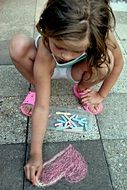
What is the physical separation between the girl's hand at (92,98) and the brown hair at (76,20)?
25.9 inches

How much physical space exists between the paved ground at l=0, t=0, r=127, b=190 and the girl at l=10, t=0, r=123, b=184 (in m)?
0.07

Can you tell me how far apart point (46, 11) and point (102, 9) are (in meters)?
0.23

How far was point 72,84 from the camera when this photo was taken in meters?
2.19

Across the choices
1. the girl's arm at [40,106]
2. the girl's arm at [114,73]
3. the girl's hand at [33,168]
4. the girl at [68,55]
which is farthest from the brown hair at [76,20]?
the girl's hand at [33,168]

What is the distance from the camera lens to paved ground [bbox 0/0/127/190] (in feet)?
5.07

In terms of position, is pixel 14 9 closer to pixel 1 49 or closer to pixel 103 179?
pixel 1 49

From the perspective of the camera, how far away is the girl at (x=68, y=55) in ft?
4.24

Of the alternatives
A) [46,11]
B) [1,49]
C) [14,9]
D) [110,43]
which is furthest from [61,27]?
[14,9]

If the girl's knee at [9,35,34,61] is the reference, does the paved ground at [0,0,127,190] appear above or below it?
below

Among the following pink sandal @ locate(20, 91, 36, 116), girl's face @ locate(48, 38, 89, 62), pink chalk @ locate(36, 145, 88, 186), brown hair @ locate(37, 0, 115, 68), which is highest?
brown hair @ locate(37, 0, 115, 68)

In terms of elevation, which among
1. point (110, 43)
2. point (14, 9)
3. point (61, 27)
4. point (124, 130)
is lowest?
point (14, 9)

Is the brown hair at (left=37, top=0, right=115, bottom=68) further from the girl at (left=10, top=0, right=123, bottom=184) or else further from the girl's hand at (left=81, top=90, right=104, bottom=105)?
the girl's hand at (left=81, top=90, right=104, bottom=105)

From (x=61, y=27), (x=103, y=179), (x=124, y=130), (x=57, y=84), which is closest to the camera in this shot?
(x=61, y=27)

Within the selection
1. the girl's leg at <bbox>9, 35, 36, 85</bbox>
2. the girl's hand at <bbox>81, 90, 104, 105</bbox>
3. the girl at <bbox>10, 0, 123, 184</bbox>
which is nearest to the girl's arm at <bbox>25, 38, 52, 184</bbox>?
the girl at <bbox>10, 0, 123, 184</bbox>
